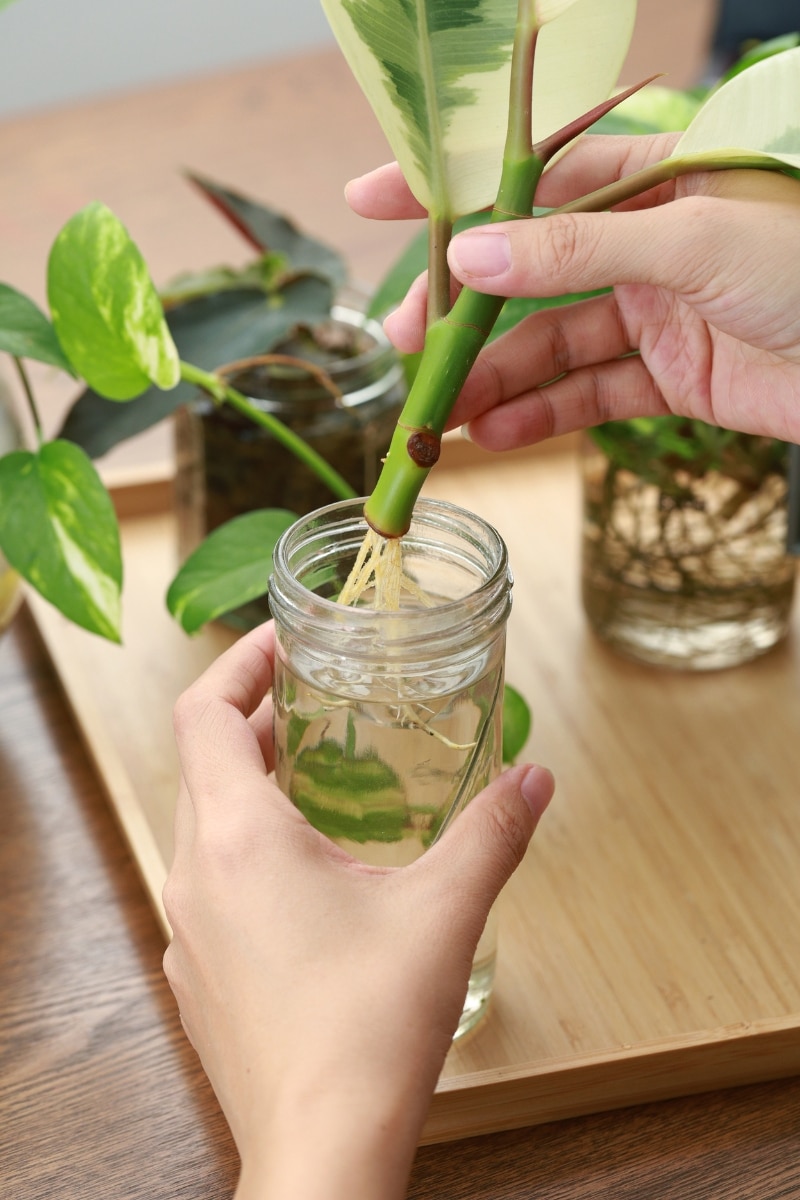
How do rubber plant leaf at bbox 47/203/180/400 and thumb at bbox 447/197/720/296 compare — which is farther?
rubber plant leaf at bbox 47/203/180/400

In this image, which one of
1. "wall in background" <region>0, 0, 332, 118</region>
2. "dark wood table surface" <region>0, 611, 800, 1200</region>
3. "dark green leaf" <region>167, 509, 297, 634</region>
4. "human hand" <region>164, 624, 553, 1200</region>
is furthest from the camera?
"wall in background" <region>0, 0, 332, 118</region>

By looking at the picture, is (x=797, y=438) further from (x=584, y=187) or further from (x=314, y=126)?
(x=314, y=126)

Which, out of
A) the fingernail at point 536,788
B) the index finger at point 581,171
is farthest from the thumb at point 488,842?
the index finger at point 581,171

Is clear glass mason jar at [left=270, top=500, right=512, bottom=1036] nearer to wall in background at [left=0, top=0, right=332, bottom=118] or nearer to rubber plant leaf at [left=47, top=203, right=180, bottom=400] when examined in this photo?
rubber plant leaf at [left=47, top=203, right=180, bottom=400]

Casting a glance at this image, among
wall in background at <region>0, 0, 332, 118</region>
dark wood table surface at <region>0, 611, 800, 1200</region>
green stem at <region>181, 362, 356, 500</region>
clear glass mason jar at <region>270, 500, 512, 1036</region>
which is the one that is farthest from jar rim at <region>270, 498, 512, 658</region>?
wall in background at <region>0, 0, 332, 118</region>

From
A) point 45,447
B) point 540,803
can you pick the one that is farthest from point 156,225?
point 540,803

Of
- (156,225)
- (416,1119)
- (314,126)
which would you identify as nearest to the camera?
(416,1119)

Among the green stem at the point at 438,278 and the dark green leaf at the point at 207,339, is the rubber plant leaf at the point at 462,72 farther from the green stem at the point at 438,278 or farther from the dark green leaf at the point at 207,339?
the dark green leaf at the point at 207,339
